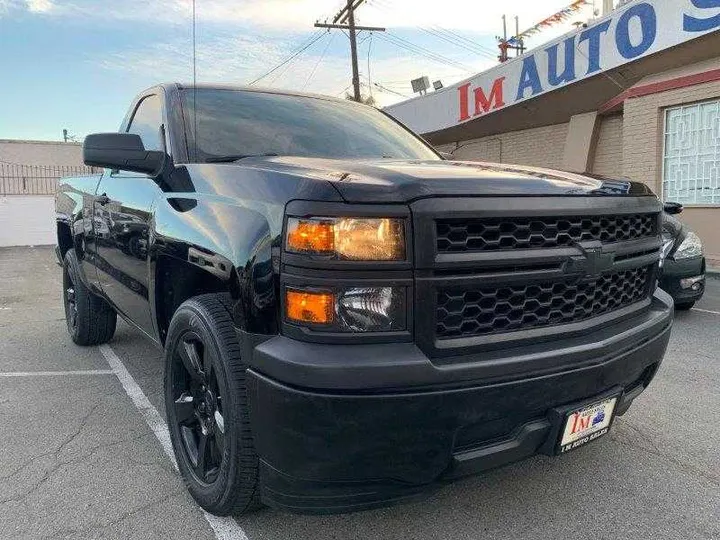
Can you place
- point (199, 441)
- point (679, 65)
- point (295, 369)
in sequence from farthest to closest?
point (679, 65), point (199, 441), point (295, 369)

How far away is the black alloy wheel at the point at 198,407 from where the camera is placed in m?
2.32

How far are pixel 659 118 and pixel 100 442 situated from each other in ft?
35.2

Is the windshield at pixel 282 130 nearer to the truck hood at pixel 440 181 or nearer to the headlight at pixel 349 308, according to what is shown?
the truck hood at pixel 440 181

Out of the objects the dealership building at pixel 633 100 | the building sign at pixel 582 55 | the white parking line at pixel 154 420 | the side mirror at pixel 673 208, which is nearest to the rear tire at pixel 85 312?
the white parking line at pixel 154 420

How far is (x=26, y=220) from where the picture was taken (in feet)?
61.6

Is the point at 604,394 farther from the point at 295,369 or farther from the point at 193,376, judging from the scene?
the point at 193,376

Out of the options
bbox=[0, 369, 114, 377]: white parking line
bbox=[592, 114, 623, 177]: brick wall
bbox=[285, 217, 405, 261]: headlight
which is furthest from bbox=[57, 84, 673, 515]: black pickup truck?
bbox=[592, 114, 623, 177]: brick wall

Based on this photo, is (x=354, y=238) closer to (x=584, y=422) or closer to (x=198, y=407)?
(x=584, y=422)

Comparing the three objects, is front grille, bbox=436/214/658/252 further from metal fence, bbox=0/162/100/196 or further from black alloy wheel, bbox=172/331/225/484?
metal fence, bbox=0/162/100/196

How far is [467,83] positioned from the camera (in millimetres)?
15391

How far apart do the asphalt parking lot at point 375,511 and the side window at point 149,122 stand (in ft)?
5.28

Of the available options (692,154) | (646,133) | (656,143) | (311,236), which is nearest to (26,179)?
(646,133)

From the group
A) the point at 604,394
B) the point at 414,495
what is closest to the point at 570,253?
the point at 604,394

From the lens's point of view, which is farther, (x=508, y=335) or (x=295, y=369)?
(x=508, y=335)
